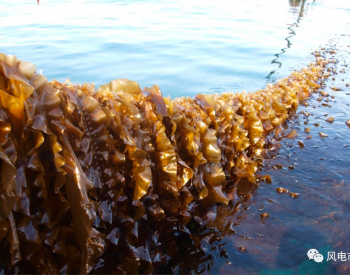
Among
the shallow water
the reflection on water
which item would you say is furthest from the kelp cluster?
the reflection on water

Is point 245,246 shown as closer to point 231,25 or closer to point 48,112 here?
point 48,112

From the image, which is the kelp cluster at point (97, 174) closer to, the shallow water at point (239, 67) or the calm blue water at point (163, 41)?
the shallow water at point (239, 67)

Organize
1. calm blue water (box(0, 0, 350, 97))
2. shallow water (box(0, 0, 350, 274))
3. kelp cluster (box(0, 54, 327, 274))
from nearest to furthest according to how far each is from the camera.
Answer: kelp cluster (box(0, 54, 327, 274))
shallow water (box(0, 0, 350, 274))
calm blue water (box(0, 0, 350, 97))

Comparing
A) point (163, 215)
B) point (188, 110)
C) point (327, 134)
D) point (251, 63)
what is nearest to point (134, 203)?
point (163, 215)

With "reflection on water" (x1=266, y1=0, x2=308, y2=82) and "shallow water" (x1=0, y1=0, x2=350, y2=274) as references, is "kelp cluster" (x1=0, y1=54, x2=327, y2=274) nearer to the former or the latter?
"shallow water" (x1=0, y1=0, x2=350, y2=274)

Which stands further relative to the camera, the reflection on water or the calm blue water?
the reflection on water

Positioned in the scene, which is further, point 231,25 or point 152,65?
point 231,25
